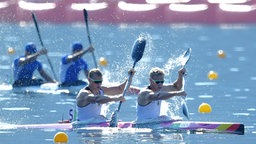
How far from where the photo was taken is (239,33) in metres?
53.8

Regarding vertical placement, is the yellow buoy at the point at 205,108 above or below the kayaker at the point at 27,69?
below

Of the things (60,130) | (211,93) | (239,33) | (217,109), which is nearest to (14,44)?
(239,33)

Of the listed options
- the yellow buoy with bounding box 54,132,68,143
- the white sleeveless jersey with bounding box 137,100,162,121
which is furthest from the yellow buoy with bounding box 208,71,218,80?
the yellow buoy with bounding box 54,132,68,143

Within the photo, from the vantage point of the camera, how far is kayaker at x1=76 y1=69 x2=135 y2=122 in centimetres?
2034

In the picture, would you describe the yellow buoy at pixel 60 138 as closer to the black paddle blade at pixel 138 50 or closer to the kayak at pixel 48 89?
the black paddle blade at pixel 138 50

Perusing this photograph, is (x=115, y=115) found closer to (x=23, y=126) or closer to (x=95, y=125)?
(x=95, y=125)

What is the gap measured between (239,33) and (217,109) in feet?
98.7

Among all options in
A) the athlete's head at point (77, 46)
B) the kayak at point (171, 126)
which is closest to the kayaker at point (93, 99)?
the kayak at point (171, 126)

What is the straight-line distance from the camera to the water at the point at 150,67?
19.8 metres

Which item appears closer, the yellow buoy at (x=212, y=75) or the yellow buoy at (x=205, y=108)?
the yellow buoy at (x=205, y=108)

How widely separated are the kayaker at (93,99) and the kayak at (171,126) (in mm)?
173

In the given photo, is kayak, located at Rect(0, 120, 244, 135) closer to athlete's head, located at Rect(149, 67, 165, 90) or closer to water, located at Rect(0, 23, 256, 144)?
water, located at Rect(0, 23, 256, 144)

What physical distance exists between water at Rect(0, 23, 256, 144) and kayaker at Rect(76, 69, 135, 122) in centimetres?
60

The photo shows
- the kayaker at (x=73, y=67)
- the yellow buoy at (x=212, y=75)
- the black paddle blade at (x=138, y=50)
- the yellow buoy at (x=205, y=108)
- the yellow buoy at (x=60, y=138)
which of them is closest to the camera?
the yellow buoy at (x=60, y=138)
